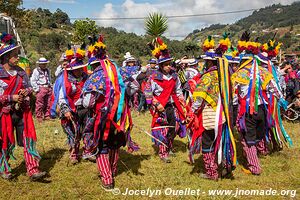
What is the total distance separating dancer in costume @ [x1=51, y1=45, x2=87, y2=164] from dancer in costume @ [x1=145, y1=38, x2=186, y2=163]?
1203mm

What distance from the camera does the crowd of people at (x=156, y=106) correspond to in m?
4.42

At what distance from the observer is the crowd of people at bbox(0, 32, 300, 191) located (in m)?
4.42

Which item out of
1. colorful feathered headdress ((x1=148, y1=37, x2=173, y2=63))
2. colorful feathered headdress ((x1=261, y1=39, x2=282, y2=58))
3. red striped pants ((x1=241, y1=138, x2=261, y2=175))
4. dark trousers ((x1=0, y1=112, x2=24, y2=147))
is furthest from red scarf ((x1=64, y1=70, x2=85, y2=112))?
colorful feathered headdress ((x1=261, y1=39, x2=282, y2=58))

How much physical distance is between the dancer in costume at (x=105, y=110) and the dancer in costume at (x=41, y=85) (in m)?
5.65

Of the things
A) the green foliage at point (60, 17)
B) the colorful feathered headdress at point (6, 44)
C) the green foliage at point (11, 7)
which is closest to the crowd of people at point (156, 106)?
the colorful feathered headdress at point (6, 44)

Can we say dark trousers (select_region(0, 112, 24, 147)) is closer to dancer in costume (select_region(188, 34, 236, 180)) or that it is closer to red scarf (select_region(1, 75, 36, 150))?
red scarf (select_region(1, 75, 36, 150))

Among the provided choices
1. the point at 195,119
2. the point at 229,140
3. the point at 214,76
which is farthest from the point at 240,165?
the point at 214,76

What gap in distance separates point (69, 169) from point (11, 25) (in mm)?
8393

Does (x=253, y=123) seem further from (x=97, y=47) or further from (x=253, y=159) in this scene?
(x=97, y=47)

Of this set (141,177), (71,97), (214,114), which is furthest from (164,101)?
(71,97)

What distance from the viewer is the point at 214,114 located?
455cm

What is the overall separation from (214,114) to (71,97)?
241cm

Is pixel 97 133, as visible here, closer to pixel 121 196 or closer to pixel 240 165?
pixel 121 196

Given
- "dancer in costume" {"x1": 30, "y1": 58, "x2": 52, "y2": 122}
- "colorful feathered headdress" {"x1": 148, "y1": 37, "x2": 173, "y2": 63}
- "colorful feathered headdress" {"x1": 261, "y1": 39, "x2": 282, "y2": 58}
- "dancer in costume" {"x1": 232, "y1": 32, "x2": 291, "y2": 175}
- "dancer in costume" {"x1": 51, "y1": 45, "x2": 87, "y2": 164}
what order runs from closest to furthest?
"dancer in costume" {"x1": 232, "y1": 32, "x2": 291, "y2": 175} < "dancer in costume" {"x1": 51, "y1": 45, "x2": 87, "y2": 164} < "colorful feathered headdress" {"x1": 148, "y1": 37, "x2": 173, "y2": 63} < "colorful feathered headdress" {"x1": 261, "y1": 39, "x2": 282, "y2": 58} < "dancer in costume" {"x1": 30, "y1": 58, "x2": 52, "y2": 122}
